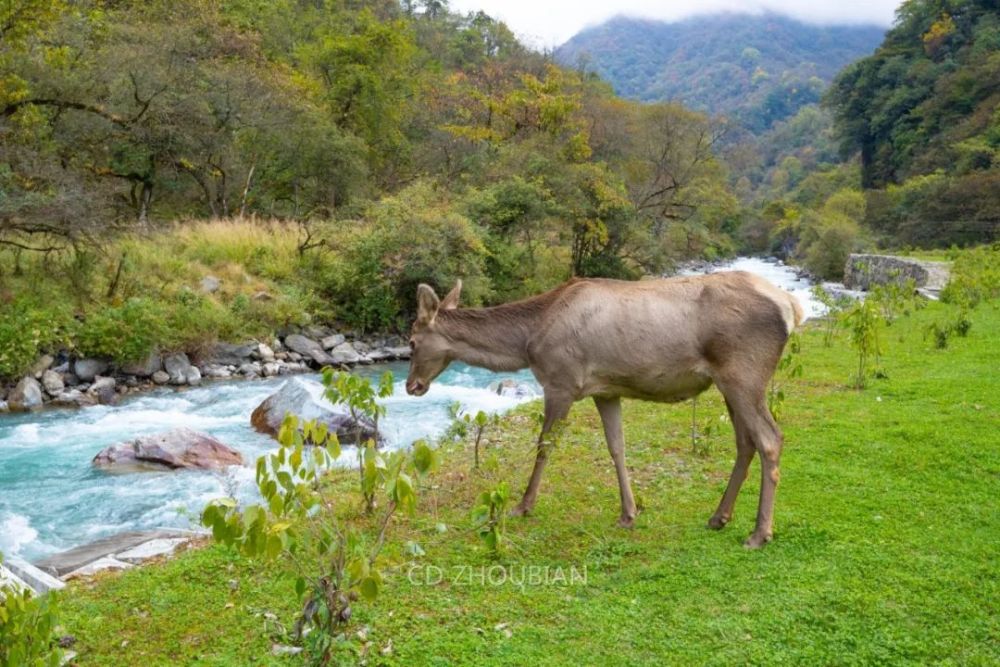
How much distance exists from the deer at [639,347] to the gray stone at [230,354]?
542 inches

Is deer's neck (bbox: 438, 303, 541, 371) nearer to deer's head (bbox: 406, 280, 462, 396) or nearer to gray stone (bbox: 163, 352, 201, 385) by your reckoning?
deer's head (bbox: 406, 280, 462, 396)

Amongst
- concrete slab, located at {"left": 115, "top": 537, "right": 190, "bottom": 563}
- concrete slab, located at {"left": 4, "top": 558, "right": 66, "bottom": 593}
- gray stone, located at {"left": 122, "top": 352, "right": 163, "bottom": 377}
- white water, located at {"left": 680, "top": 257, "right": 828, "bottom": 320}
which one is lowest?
white water, located at {"left": 680, "top": 257, "right": 828, "bottom": 320}

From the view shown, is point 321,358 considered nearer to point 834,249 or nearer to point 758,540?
point 758,540

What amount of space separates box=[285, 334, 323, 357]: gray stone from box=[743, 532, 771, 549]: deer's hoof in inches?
655

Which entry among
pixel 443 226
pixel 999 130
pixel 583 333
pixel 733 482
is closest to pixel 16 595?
pixel 583 333

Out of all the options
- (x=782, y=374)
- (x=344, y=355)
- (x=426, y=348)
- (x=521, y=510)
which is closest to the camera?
(x=521, y=510)

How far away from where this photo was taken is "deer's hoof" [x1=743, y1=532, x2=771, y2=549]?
5.61 metres

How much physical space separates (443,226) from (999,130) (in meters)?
36.6

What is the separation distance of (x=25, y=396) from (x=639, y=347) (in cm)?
1391

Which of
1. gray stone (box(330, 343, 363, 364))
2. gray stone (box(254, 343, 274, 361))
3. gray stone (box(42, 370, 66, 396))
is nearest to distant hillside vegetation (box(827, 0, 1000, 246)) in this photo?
gray stone (box(330, 343, 363, 364))

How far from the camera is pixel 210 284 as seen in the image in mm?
21094

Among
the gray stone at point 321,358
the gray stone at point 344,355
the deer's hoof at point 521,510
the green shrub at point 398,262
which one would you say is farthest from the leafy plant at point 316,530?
the green shrub at point 398,262

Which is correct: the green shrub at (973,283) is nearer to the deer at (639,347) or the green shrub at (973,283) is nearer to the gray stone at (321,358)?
the deer at (639,347)

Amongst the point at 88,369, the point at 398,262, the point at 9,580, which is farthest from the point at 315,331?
the point at 9,580
